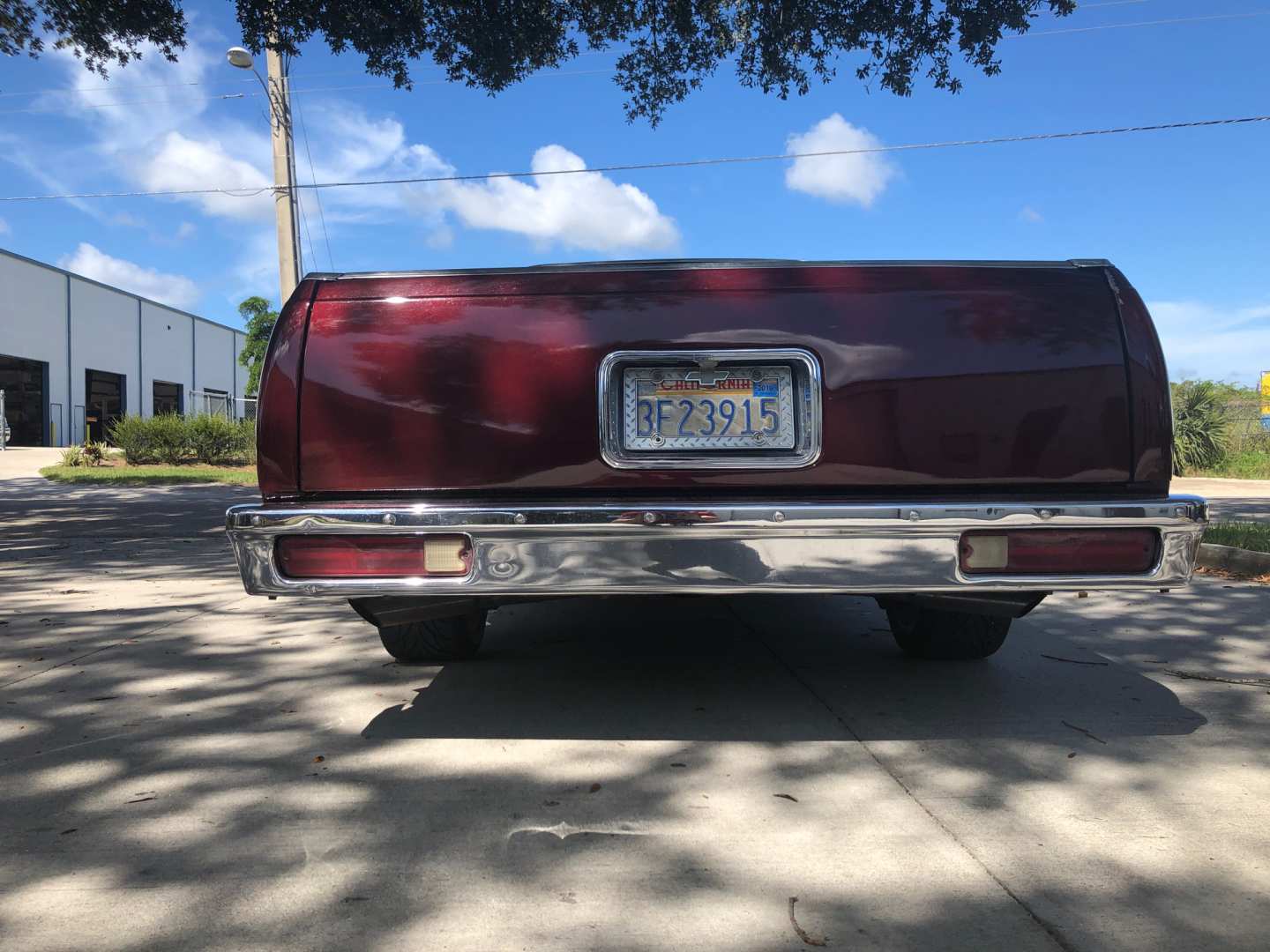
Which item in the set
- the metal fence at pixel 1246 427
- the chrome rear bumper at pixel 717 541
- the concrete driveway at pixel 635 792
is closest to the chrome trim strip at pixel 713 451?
the chrome rear bumper at pixel 717 541

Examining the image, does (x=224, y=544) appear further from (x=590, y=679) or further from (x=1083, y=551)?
(x=1083, y=551)

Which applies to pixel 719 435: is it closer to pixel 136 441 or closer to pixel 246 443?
pixel 136 441

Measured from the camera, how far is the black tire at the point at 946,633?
151 inches

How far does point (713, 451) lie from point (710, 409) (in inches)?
4.8

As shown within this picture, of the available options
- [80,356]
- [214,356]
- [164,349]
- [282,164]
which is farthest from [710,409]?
[214,356]

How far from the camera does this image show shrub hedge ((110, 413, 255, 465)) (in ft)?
72.7

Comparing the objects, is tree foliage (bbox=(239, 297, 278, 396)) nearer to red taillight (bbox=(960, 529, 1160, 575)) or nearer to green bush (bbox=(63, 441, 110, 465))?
green bush (bbox=(63, 441, 110, 465))

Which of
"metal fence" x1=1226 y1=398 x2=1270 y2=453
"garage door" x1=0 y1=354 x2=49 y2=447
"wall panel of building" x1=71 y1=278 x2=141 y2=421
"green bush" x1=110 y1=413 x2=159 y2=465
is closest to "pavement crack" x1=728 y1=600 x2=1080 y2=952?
"metal fence" x1=1226 y1=398 x2=1270 y2=453

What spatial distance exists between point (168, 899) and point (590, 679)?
1912 mm

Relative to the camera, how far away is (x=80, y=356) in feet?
127

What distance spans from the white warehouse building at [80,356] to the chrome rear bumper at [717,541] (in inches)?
1224

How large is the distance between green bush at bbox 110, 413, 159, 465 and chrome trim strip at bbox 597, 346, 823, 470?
2221 centimetres

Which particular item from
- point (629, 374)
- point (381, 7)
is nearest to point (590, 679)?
point (629, 374)

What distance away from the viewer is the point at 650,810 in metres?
2.47
